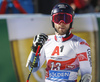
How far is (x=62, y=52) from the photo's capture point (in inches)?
79.4

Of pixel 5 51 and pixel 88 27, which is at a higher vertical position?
pixel 88 27

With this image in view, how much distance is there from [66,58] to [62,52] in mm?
66

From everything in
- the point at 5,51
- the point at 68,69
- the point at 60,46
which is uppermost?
the point at 60,46

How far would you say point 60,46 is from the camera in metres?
2.03

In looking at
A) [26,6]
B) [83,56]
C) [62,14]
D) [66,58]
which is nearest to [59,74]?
[66,58]

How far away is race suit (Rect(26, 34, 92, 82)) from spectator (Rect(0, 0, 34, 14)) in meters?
1.66

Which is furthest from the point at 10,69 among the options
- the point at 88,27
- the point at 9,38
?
the point at 88,27

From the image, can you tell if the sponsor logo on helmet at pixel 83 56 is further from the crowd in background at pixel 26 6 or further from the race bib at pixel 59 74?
the crowd in background at pixel 26 6

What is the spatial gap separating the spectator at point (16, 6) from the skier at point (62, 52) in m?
1.66

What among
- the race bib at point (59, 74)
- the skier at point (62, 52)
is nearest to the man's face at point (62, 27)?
the skier at point (62, 52)

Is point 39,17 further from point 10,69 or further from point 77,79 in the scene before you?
point 77,79

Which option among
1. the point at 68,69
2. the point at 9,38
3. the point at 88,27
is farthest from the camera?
the point at 9,38

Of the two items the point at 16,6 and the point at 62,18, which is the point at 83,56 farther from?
the point at 16,6

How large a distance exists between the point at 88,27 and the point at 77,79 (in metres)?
1.07
